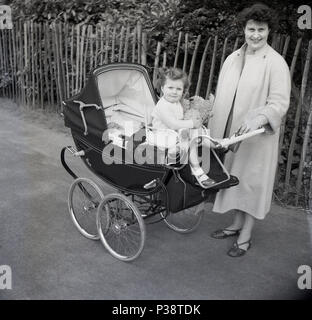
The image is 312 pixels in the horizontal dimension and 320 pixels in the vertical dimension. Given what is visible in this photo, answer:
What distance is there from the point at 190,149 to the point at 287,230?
1.79m

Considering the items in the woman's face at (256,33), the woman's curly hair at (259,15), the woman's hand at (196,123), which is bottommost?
the woman's hand at (196,123)

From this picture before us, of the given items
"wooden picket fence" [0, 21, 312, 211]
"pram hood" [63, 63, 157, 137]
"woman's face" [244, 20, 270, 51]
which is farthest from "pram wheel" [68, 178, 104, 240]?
"wooden picket fence" [0, 21, 312, 211]

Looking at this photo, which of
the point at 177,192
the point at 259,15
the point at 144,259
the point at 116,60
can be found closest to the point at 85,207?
the point at 144,259

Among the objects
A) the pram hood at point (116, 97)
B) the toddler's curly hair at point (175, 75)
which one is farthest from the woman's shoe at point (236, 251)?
the toddler's curly hair at point (175, 75)

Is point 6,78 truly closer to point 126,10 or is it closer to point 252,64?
point 126,10

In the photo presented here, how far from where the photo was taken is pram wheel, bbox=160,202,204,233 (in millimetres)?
4307

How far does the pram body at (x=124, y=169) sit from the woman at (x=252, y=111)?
0.87ft

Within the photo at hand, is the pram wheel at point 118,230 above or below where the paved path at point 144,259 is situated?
above

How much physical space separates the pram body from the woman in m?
0.27

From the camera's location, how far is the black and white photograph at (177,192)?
345cm

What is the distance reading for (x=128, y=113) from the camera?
4406 millimetres

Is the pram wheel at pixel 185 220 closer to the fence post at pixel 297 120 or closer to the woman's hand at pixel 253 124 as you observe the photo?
the woman's hand at pixel 253 124
